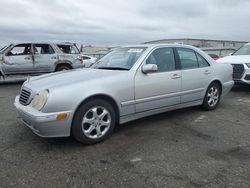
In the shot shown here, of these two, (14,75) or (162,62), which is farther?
(14,75)

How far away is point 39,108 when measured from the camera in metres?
3.29

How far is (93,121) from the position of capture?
3.61 m

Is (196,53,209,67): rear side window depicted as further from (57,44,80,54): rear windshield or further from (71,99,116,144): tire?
(57,44,80,54): rear windshield

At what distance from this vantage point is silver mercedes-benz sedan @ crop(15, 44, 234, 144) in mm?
3320

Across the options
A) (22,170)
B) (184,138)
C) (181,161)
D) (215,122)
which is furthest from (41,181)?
(215,122)

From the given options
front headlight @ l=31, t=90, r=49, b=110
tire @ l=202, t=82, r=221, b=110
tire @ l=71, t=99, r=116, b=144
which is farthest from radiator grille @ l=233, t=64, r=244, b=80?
front headlight @ l=31, t=90, r=49, b=110

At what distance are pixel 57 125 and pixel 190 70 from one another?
2.86 meters

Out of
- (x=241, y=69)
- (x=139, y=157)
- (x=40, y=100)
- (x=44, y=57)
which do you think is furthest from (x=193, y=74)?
(x=44, y=57)

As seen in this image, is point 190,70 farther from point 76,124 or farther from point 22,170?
point 22,170

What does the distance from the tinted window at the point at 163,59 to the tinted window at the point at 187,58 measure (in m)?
0.24

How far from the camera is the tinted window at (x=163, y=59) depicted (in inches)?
174

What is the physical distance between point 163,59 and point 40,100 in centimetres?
234

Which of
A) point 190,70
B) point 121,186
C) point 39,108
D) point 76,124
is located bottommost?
point 121,186

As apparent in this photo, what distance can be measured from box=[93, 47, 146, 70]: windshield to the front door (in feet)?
0.76
